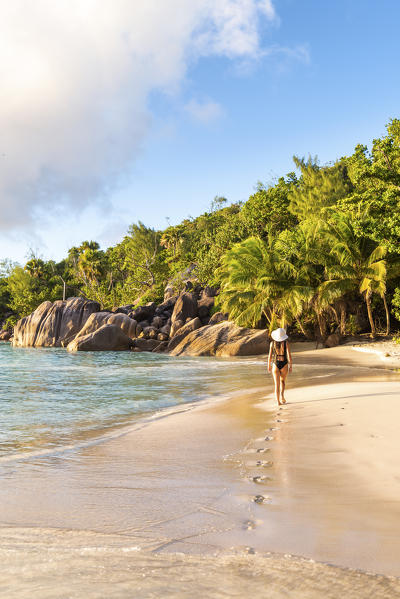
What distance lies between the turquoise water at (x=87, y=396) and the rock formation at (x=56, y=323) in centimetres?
2159

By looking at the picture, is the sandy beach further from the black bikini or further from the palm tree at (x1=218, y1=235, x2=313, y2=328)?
the palm tree at (x1=218, y1=235, x2=313, y2=328)

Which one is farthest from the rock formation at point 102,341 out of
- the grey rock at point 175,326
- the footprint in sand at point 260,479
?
the footprint in sand at point 260,479

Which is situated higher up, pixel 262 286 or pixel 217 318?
pixel 262 286

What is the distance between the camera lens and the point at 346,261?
80.3 ft

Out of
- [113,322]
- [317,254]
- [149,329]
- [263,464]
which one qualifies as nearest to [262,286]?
[317,254]

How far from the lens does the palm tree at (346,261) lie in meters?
24.3

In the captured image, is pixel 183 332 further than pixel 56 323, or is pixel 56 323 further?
pixel 56 323

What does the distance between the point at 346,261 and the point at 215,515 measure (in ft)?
75.3

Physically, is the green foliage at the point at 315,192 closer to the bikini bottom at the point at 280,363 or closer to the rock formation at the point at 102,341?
the rock formation at the point at 102,341

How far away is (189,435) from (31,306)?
194 feet

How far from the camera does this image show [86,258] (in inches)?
2229

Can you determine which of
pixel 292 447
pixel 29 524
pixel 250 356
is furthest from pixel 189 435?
pixel 250 356

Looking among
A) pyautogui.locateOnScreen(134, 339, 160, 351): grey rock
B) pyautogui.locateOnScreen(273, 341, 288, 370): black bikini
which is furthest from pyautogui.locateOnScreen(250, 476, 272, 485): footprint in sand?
pyautogui.locateOnScreen(134, 339, 160, 351): grey rock

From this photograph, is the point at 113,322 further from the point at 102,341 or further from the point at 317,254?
the point at 317,254
